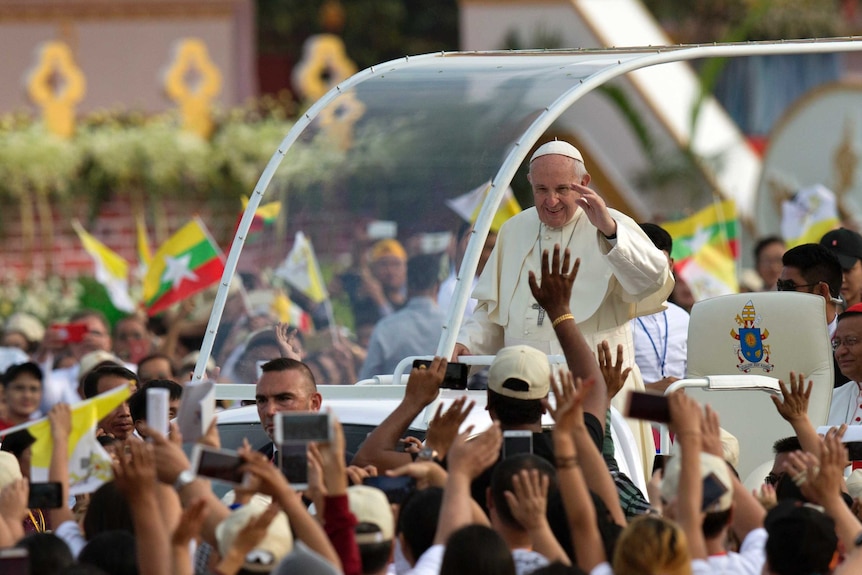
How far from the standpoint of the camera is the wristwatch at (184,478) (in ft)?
16.8

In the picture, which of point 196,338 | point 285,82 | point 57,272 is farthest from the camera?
point 285,82

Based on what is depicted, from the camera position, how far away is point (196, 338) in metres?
13.3

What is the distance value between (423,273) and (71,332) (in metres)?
5.49

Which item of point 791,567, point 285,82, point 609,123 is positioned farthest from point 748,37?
point 791,567

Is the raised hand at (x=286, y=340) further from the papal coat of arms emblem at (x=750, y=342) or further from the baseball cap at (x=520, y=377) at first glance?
the baseball cap at (x=520, y=377)

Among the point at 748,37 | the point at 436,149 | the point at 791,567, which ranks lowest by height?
the point at 791,567

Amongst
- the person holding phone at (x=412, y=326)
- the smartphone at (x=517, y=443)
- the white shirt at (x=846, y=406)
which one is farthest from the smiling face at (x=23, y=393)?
the smartphone at (x=517, y=443)

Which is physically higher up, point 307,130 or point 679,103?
point 679,103

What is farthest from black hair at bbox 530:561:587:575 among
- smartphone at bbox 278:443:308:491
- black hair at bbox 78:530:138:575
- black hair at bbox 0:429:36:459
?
black hair at bbox 0:429:36:459

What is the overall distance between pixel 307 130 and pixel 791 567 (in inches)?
183

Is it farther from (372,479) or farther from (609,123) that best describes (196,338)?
(609,123)

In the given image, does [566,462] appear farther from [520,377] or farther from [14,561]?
[14,561]

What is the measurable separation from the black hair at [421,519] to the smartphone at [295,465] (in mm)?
374

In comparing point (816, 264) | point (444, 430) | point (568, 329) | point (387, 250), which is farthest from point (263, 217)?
point (444, 430)
